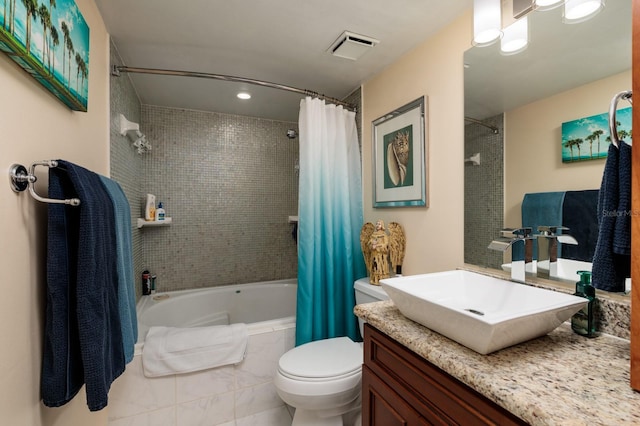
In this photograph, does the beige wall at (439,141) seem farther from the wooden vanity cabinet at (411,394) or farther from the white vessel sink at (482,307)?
the wooden vanity cabinet at (411,394)

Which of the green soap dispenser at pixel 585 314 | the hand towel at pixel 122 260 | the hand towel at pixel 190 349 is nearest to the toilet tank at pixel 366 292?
the hand towel at pixel 190 349

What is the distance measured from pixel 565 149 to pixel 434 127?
659 mm

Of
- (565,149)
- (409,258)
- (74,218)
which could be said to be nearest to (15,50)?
(74,218)

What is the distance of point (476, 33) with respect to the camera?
51.9 inches

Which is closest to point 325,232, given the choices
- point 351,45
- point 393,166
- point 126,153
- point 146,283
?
point 393,166

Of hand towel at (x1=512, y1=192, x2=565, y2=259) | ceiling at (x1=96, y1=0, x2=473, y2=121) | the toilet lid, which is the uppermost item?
ceiling at (x1=96, y1=0, x2=473, y2=121)

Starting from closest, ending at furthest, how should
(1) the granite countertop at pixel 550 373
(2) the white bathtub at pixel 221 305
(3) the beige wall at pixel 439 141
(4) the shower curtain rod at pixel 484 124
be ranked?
(1) the granite countertop at pixel 550 373 → (4) the shower curtain rod at pixel 484 124 → (3) the beige wall at pixel 439 141 → (2) the white bathtub at pixel 221 305

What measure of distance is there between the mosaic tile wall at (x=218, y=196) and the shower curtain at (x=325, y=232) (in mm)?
1208

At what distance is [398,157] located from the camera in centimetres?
191

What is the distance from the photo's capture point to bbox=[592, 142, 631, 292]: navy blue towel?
2.35ft

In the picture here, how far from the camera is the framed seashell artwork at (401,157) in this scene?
1.73 m

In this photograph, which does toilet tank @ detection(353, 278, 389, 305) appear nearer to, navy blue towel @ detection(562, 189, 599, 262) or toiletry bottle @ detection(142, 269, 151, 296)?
navy blue towel @ detection(562, 189, 599, 262)

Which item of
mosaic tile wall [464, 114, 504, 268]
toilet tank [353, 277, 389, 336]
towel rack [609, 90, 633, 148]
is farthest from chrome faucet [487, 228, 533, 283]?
toilet tank [353, 277, 389, 336]

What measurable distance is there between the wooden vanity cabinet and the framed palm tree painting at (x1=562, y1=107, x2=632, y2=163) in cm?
89
